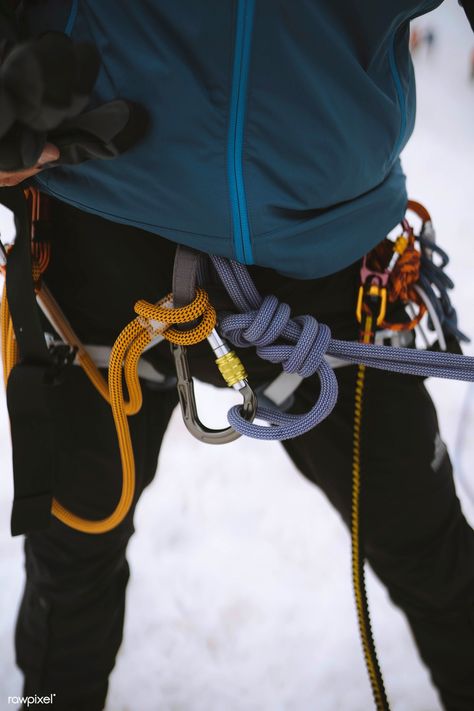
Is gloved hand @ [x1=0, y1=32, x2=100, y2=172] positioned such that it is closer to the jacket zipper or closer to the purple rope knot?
the jacket zipper

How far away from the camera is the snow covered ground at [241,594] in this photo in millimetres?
1091

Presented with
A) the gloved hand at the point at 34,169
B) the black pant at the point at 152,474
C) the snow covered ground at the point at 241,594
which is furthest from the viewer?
the snow covered ground at the point at 241,594

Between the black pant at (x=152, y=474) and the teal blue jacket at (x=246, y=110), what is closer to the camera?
the teal blue jacket at (x=246, y=110)

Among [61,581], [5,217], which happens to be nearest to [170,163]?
[61,581]

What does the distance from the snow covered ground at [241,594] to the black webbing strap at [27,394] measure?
586 mm

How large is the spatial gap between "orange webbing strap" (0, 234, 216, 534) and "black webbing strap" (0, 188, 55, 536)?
0.04 metres

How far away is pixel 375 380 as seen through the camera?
724mm

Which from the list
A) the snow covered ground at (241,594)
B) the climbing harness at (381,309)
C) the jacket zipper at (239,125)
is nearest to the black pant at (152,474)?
the climbing harness at (381,309)

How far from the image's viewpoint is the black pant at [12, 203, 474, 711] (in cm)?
68

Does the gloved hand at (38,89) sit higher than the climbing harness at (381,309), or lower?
higher

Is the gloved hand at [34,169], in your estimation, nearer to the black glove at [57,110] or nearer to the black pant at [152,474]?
the black glove at [57,110]

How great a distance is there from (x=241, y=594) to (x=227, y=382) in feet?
2.62

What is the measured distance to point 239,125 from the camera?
474 millimetres

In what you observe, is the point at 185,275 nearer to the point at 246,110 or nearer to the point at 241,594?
the point at 246,110
